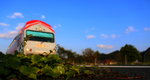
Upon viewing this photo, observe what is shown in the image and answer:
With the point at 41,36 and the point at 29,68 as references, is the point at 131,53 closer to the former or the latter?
the point at 41,36

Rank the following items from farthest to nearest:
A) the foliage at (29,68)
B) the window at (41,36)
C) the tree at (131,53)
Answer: the tree at (131,53) → the window at (41,36) → the foliage at (29,68)

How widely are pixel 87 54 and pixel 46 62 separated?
4379cm

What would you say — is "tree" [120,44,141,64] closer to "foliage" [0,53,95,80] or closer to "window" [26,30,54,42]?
"window" [26,30,54,42]

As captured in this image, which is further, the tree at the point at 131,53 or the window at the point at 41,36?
the tree at the point at 131,53

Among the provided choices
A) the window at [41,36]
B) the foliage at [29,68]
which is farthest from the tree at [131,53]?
the foliage at [29,68]

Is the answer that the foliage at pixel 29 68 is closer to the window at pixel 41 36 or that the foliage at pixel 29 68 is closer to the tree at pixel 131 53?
the window at pixel 41 36

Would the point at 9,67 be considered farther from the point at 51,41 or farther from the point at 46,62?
the point at 51,41

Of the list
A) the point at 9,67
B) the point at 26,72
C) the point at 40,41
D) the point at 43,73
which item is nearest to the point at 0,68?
the point at 9,67

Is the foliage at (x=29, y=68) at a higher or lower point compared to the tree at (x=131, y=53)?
lower

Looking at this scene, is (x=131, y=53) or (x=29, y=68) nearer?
(x=29, y=68)

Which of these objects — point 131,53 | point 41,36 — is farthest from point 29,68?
point 131,53

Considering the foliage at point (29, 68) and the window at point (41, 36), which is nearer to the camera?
the foliage at point (29, 68)

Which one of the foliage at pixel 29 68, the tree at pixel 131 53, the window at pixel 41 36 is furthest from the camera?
A: the tree at pixel 131 53

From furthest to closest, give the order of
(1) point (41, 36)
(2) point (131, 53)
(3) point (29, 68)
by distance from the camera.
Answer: (2) point (131, 53), (1) point (41, 36), (3) point (29, 68)
